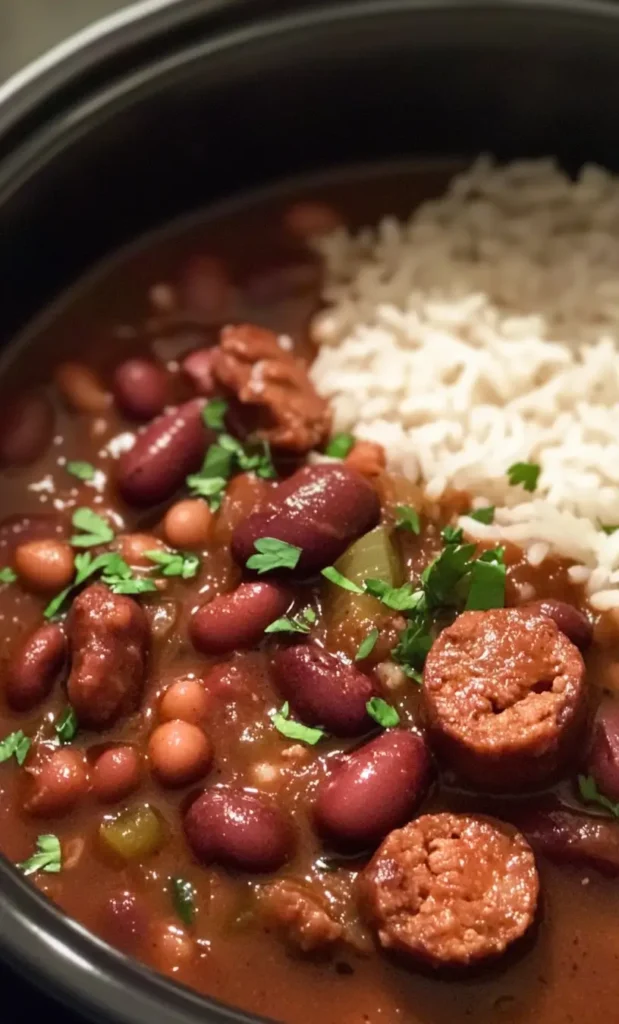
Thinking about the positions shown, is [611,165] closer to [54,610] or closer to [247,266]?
[247,266]

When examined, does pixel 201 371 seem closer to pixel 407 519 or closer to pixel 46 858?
pixel 407 519

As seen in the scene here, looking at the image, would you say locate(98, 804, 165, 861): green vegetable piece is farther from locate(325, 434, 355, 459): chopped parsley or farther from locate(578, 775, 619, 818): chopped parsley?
locate(325, 434, 355, 459): chopped parsley

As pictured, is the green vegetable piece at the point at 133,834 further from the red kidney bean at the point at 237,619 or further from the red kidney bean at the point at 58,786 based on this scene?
the red kidney bean at the point at 237,619

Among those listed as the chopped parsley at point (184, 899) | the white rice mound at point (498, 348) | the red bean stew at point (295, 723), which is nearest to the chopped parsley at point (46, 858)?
the red bean stew at point (295, 723)

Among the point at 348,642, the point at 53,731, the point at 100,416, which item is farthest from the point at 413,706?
the point at 100,416

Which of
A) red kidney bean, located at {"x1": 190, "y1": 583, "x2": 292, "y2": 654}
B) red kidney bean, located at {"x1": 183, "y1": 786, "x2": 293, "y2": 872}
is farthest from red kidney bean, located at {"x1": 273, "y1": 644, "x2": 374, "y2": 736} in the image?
red kidney bean, located at {"x1": 183, "y1": 786, "x2": 293, "y2": 872}

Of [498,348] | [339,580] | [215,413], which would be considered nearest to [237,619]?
[339,580]
